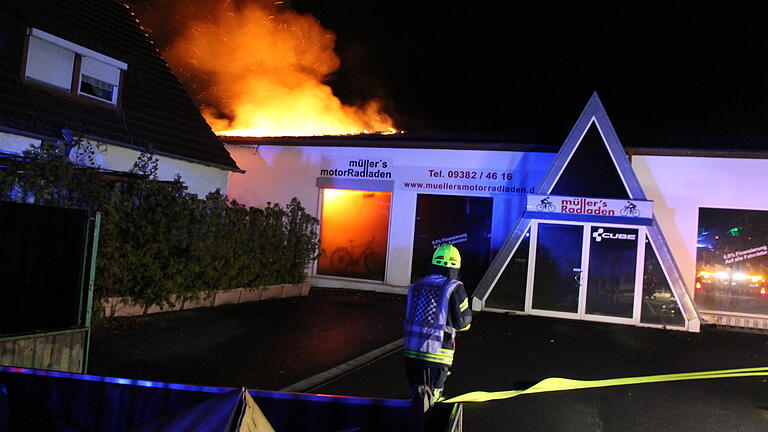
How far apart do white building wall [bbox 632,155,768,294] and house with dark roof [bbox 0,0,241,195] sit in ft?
37.5

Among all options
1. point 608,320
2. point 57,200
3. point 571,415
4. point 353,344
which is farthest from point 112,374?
point 608,320

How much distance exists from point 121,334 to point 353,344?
11.9 feet

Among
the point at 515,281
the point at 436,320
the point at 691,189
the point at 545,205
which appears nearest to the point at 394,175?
the point at 545,205

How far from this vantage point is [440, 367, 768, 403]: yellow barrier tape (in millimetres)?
6742

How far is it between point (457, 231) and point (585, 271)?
4077 millimetres

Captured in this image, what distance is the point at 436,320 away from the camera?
4922mm

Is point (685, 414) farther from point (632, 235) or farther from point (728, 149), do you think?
point (728, 149)

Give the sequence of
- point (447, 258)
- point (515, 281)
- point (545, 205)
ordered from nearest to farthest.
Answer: point (447, 258)
point (545, 205)
point (515, 281)

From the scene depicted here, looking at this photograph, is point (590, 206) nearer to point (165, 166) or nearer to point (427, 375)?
point (427, 375)

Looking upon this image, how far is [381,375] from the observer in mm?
7602

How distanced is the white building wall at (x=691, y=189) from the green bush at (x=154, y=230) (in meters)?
9.72

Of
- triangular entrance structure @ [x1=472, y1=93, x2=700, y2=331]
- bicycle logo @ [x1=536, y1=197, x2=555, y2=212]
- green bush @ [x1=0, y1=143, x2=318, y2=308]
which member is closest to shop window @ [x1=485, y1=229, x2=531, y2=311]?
triangular entrance structure @ [x1=472, y1=93, x2=700, y2=331]

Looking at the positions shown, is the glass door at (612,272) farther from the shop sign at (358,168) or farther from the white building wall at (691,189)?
the shop sign at (358,168)

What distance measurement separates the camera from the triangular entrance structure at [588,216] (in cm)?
1267
